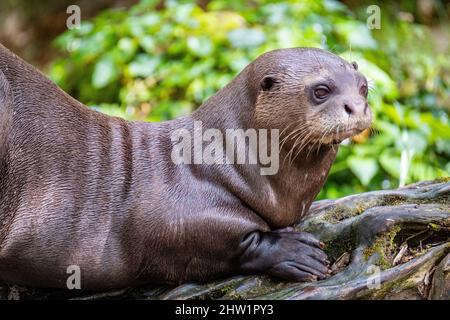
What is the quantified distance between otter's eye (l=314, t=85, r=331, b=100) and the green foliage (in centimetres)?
206

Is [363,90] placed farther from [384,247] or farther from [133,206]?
[133,206]

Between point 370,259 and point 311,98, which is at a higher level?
point 311,98

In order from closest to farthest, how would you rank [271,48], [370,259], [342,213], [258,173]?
[370,259]
[258,173]
[342,213]
[271,48]

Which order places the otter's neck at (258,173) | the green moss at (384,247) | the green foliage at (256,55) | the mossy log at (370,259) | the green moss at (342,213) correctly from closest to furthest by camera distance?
the mossy log at (370,259), the green moss at (384,247), the otter's neck at (258,173), the green moss at (342,213), the green foliage at (256,55)

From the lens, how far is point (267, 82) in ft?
9.48

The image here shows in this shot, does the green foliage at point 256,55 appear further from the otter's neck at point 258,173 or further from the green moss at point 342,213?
the otter's neck at point 258,173

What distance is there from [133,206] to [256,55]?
2.82 metres

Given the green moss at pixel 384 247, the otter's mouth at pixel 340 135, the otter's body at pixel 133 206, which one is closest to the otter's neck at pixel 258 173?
the otter's body at pixel 133 206

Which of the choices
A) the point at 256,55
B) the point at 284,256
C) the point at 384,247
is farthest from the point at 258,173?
the point at 256,55

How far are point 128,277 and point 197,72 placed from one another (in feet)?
9.58

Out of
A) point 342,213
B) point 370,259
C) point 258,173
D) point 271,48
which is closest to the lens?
point 370,259

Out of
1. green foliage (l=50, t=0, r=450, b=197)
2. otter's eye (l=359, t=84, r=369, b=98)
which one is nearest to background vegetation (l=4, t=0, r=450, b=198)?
green foliage (l=50, t=0, r=450, b=197)

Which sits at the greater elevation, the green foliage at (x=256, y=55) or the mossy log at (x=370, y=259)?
the green foliage at (x=256, y=55)

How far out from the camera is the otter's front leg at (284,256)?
276 centimetres
